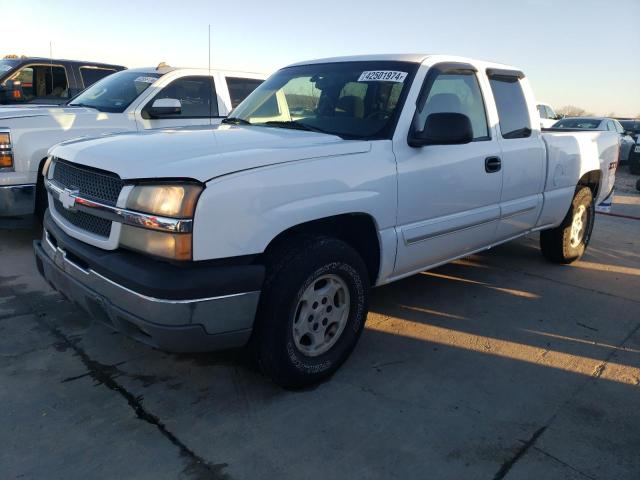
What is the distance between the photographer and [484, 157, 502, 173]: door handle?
395 centimetres

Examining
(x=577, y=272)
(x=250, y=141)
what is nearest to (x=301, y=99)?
(x=250, y=141)

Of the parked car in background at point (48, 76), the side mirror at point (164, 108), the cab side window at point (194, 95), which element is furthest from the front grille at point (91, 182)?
the parked car in background at point (48, 76)

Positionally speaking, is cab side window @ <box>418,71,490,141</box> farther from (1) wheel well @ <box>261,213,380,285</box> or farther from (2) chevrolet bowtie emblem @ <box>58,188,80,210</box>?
(2) chevrolet bowtie emblem @ <box>58,188,80,210</box>

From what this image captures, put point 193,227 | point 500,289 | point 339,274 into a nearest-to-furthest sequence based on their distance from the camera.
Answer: point 193,227, point 339,274, point 500,289

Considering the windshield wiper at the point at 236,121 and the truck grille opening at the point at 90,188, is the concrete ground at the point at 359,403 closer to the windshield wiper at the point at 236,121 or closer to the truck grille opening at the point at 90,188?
the truck grille opening at the point at 90,188

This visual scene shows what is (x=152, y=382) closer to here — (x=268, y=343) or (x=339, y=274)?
(x=268, y=343)

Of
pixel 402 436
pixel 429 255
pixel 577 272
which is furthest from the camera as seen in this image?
pixel 577 272

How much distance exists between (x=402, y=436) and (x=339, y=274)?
910mm

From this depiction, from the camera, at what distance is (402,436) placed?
2.63m

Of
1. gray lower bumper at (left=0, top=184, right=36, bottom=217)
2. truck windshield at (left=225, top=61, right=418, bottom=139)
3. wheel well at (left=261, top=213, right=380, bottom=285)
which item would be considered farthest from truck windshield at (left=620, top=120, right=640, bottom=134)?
gray lower bumper at (left=0, top=184, right=36, bottom=217)

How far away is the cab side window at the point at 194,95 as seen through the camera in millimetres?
6188

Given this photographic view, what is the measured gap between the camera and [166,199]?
2426mm

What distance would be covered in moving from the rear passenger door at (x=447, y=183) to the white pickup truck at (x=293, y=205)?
13mm

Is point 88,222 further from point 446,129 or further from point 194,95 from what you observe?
point 194,95
